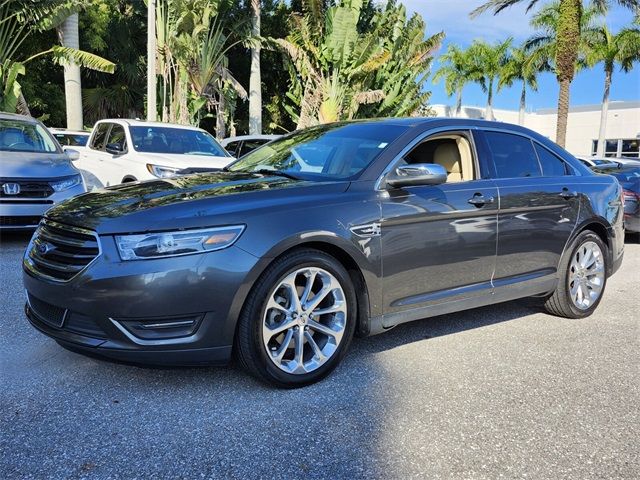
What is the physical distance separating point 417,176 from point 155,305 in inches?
71.4

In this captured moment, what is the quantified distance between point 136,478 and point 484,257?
277 cm

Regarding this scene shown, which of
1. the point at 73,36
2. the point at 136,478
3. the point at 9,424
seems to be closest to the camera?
the point at 136,478

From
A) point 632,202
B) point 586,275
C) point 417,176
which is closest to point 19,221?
point 417,176

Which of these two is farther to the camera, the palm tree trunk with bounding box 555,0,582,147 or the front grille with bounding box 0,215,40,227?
the palm tree trunk with bounding box 555,0,582,147

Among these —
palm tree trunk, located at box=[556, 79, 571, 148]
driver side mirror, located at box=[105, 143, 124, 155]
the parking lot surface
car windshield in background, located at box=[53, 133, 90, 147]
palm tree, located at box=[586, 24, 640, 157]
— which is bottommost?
the parking lot surface

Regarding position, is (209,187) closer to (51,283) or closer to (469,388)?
(51,283)

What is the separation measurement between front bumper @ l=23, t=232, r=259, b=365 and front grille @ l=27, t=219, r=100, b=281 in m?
0.06

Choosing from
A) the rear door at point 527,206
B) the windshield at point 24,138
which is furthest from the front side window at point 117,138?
the rear door at point 527,206

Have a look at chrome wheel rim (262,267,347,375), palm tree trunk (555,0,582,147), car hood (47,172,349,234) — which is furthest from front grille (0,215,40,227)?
palm tree trunk (555,0,582,147)

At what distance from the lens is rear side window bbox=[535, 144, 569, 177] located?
4.89 m

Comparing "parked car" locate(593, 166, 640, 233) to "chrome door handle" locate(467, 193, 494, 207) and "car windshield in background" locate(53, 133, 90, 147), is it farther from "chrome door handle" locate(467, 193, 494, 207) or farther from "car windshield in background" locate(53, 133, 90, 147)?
"car windshield in background" locate(53, 133, 90, 147)

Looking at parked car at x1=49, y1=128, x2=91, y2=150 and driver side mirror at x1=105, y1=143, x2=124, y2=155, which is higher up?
parked car at x1=49, y1=128, x2=91, y2=150

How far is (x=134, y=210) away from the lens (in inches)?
124

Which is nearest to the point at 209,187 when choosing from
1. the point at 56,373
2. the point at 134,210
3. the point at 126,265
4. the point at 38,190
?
the point at 134,210
